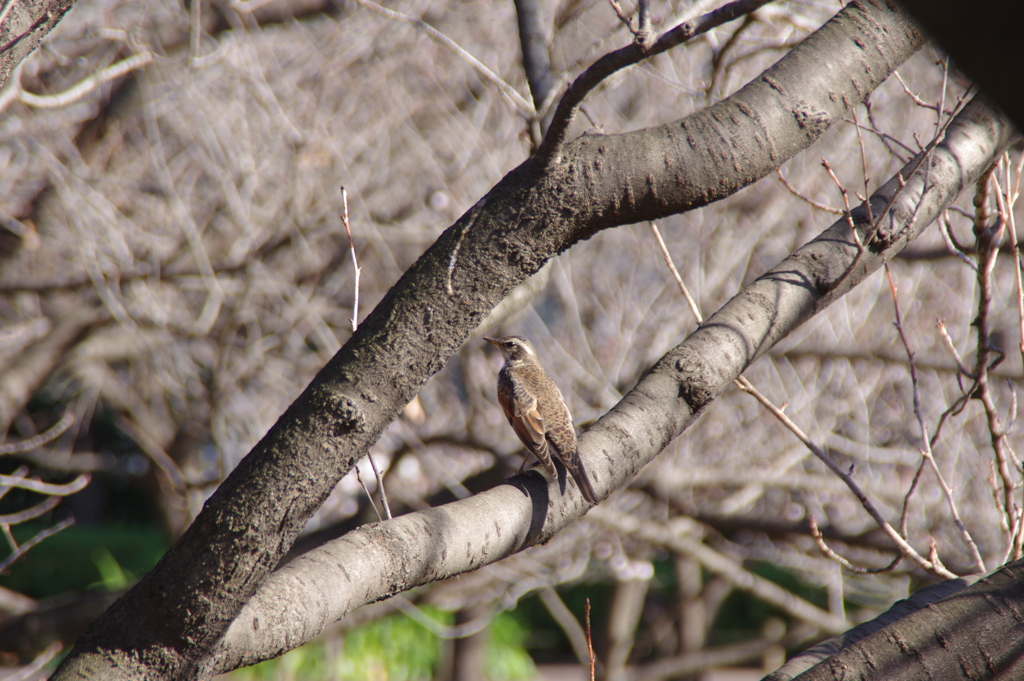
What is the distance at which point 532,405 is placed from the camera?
4160 mm

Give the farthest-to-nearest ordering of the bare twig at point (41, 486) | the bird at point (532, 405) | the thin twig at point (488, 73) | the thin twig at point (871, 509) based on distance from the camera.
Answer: the bare twig at point (41, 486) → the bird at point (532, 405) → the thin twig at point (488, 73) → the thin twig at point (871, 509)

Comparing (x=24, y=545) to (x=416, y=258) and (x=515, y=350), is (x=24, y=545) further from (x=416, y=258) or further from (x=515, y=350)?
(x=416, y=258)

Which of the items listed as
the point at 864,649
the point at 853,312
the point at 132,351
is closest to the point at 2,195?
the point at 132,351

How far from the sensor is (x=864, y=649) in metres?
1.72

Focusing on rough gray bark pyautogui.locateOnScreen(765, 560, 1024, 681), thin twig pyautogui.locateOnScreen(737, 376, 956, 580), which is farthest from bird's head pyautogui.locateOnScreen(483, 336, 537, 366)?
rough gray bark pyautogui.locateOnScreen(765, 560, 1024, 681)

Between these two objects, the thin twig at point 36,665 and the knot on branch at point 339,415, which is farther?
the thin twig at point 36,665

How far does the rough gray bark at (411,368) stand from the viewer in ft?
4.96

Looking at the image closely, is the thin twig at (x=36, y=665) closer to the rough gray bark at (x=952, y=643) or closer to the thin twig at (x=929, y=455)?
the rough gray bark at (x=952, y=643)

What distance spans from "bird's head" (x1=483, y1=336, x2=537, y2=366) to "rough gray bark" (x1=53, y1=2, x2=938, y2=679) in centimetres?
295

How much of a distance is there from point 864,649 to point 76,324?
6646mm

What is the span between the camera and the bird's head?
191 inches

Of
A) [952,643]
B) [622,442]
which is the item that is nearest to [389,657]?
[622,442]

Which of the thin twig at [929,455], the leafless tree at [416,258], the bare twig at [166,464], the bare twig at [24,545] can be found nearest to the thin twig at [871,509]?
the thin twig at [929,455]

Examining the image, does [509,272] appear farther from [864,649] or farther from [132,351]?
[132,351]
